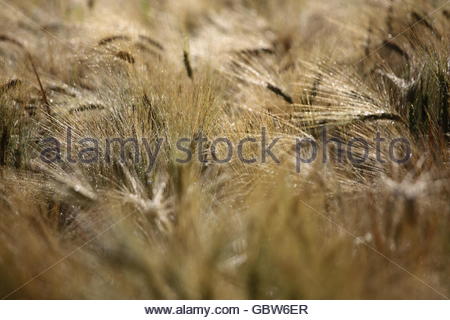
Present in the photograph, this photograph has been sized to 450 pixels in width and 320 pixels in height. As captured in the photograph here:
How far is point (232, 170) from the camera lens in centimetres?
170

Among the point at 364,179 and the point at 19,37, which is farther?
the point at 19,37

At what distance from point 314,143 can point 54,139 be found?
94 cm

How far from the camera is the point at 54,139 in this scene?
1872 millimetres

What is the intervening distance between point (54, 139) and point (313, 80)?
3.43ft

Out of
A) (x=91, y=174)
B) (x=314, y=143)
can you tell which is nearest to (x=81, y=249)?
(x=91, y=174)

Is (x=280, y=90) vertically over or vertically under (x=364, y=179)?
over

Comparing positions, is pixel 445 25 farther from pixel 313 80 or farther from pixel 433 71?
pixel 313 80

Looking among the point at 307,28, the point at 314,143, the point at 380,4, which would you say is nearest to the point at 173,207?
the point at 314,143

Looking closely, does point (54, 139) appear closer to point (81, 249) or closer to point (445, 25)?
point (81, 249)

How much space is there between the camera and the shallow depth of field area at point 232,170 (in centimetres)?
121

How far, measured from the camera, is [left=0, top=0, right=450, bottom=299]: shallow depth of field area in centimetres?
121
